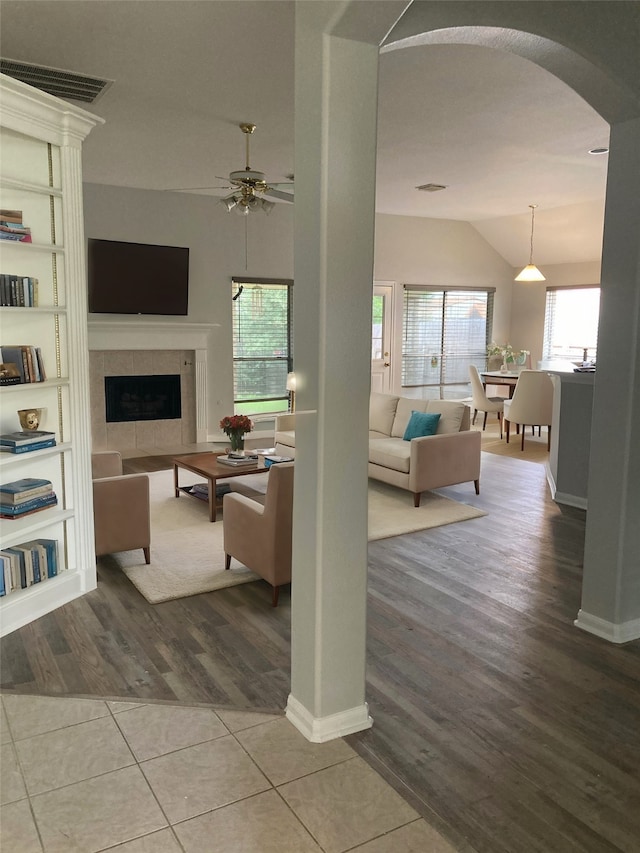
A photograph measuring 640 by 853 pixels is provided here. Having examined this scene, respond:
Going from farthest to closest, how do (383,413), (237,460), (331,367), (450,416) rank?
(383,413) < (450,416) < (237,460) < (331,367)

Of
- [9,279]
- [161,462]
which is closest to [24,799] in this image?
[9,279]

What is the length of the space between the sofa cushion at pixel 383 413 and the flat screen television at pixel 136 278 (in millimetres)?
2797

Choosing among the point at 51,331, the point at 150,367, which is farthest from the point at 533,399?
the point at 51,331

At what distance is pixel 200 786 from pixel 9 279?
263cm

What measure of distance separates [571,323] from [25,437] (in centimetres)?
896

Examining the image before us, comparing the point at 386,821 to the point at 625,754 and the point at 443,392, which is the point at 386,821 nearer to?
the point at 625,754

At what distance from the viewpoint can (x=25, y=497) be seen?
3.69 metres

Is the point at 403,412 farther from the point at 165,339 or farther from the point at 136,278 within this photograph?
the point at 136,278

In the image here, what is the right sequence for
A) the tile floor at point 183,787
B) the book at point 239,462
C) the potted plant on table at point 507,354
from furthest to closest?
the potted plant on table at point 507,354
the book at point 239,462
the tile floor at point 183,787

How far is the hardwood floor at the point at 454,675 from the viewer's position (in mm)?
2221

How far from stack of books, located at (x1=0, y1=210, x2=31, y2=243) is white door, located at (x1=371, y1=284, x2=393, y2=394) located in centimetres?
687

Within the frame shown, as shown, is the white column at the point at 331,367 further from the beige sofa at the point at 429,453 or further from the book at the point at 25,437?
the beige sofa at the point at 429,453

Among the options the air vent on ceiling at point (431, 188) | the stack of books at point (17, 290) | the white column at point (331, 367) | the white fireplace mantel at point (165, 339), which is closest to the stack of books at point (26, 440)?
the stack of books at point (17, 290)

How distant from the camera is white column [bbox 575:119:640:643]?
10.3 feet
